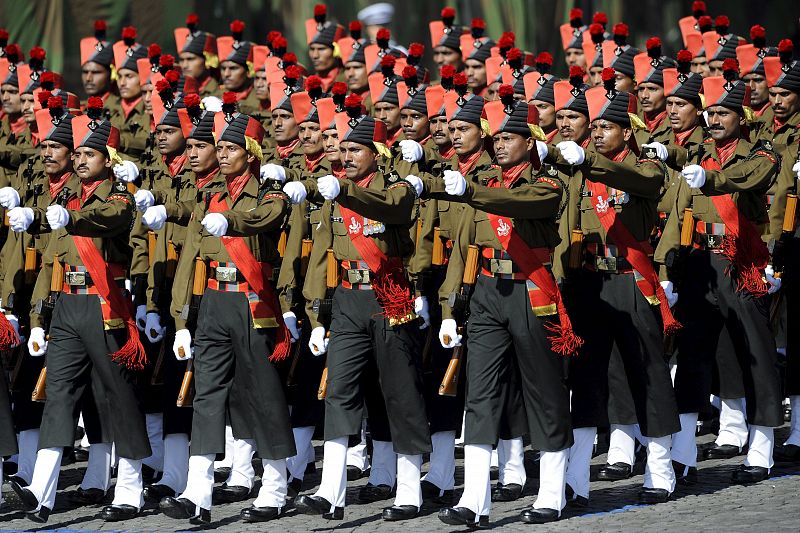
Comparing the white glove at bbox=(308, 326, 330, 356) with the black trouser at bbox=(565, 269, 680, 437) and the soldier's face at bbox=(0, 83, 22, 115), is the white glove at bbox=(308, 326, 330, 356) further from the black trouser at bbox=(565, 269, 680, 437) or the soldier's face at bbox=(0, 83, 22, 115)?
the soldier's face at bbox=(0, 83, 22, 115)

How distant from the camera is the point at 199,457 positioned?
1052 centimetres

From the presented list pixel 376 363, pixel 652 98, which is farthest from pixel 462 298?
pixel 652 98

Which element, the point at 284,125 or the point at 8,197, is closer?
the point at 8,197

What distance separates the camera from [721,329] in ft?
38.0

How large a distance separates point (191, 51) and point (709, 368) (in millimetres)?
6370

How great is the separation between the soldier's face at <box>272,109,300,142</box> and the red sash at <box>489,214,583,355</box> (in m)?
3.20

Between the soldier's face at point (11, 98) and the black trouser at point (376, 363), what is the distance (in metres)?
5.27

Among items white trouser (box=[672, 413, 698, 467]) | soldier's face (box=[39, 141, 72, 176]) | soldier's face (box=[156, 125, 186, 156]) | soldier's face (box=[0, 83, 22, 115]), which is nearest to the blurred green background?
soldier's face (box=[0, 83, 22, 115])

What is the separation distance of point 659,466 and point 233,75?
20.4ft

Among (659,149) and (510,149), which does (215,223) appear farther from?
(659,149)

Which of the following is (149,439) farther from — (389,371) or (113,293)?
(389,371)

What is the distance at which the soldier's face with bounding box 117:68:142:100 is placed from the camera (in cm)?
1515

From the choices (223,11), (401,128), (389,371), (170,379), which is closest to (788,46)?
(401,128)

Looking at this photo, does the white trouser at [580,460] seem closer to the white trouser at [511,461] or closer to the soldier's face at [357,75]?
the white trouser at [511,461]
